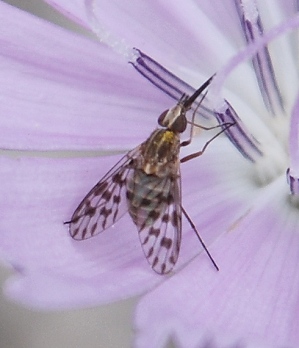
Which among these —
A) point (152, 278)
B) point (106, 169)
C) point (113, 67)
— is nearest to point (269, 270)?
point (152, 278)

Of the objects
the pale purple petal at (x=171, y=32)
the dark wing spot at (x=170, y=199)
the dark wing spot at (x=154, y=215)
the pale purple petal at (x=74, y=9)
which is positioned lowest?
the dark wing spot at (x=154, y=215)

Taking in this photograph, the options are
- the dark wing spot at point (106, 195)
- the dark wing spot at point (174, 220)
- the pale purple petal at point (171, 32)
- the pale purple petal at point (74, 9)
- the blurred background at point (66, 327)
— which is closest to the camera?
the dark wing spot at point (174, 220)

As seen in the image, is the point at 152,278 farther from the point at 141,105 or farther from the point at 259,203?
the point at 141,105

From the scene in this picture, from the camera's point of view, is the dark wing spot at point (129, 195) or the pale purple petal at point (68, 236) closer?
the pale purple petal at point (68, 236)

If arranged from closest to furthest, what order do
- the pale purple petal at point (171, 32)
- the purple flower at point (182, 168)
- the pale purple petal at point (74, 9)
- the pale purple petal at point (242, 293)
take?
the pale purple petal at point (242, 293) → the purple flower at point (182, 168) → the pale purple petal at point (74, 9) → the pale purple petal at point (171, 32)

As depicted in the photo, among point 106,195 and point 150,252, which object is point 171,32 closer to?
point 106,195

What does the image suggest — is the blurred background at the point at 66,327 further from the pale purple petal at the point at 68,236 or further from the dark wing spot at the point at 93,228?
the dark wing spot at the point at 93,228

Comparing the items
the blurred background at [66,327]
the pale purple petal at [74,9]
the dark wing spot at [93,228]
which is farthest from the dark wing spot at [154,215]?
the blurred background at [66,327]

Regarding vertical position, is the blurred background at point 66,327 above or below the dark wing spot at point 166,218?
below
